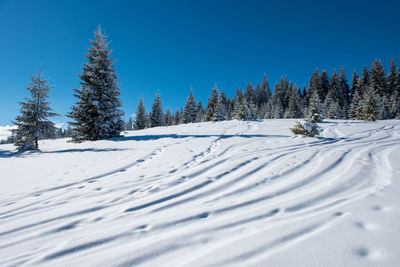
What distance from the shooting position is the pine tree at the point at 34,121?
446 inches

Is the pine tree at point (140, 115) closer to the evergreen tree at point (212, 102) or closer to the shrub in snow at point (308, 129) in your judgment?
the evergreen tree at point (212, 102)

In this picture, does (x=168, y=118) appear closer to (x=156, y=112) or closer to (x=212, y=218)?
(x=156, y=112)

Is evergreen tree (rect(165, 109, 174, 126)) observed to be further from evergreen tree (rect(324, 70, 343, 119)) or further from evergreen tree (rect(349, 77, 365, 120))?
evergreen tree (rect(349, 77, 365, 120))

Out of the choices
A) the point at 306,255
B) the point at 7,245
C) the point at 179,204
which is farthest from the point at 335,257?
the point at 7,245

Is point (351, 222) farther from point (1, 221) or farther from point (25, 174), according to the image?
point (25, 174)

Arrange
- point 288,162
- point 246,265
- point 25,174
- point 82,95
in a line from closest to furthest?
point 246,265
point 288,162
point 25,174
point 82,95

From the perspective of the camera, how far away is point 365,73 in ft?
163

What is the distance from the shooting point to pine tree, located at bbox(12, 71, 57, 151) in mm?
11336

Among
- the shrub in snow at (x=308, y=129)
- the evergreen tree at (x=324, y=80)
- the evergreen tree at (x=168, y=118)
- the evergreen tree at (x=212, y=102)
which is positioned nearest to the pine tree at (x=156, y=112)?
the evergreen tree at (x=212, y=102)

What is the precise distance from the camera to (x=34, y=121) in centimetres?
1199

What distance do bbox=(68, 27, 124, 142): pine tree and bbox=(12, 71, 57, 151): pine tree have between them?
1789mm

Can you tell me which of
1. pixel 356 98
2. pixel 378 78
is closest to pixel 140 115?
pixel 356 98

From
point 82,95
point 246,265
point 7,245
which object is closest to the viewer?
point 246,265

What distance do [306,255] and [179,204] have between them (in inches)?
63.3
